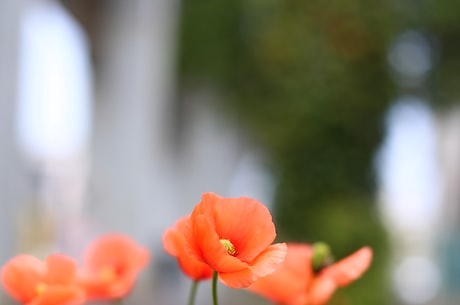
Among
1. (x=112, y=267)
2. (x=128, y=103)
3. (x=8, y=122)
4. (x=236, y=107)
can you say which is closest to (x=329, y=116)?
(x=236, y=107)

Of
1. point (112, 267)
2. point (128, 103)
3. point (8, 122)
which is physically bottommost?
point (128, 103)

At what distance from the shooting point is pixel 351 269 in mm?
365

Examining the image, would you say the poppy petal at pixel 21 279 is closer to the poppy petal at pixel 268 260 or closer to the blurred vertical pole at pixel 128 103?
the poppy petal at pixel 268 260

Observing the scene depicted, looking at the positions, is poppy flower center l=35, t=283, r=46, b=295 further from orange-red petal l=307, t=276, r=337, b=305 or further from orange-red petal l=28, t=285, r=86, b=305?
orange-red petal l=307, t=276, r=337, b=305

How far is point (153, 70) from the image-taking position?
5.00m

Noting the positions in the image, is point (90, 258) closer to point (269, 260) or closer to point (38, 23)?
point (269, 260)

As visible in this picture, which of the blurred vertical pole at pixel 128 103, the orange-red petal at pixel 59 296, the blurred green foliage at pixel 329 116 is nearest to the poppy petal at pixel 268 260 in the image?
the orange-red petal at pixel 59 296

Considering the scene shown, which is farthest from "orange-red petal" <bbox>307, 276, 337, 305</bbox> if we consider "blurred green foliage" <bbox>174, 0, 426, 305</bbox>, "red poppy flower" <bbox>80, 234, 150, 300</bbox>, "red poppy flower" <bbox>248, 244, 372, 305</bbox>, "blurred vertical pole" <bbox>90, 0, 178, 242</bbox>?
"blurred vertical pole" <bbox>90, 0, 178, 242</bbox>

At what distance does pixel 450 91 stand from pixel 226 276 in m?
4.50

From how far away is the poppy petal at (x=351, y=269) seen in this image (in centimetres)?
36

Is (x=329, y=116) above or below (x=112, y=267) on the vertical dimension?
Result: below

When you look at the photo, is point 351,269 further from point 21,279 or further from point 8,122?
point 8,122

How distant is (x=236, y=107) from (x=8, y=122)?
2.35m

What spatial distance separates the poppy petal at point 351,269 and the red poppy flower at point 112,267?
123 millimetres
